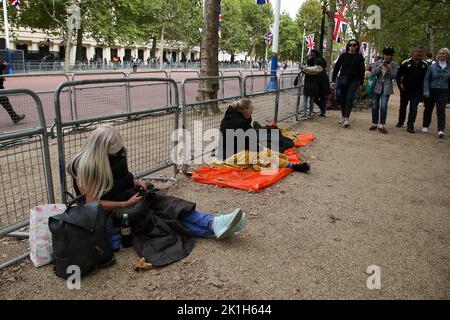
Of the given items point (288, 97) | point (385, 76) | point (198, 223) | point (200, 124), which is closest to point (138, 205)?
point (198, 223)

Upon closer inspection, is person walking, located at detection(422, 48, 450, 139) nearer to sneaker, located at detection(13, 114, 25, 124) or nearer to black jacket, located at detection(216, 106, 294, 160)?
black jacket, located at detection(216, 106, 294, 160)

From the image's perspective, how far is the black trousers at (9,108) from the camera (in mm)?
6702

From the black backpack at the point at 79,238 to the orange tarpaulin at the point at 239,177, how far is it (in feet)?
7.89

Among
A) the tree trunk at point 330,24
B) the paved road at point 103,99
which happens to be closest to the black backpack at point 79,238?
the paved road at point 103,99

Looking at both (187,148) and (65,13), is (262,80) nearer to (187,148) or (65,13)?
(187,148)

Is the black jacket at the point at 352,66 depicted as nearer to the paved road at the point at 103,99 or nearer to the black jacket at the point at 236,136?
the paved road at the point at 103,99

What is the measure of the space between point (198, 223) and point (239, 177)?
1903mm

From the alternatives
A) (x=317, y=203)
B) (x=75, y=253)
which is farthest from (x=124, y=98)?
(x=75, y=253)

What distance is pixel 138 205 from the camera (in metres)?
3.47

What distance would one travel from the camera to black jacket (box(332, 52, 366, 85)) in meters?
9.30

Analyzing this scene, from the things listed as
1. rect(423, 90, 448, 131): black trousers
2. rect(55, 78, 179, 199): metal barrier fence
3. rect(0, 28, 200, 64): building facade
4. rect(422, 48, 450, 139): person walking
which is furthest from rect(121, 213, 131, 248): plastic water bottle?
rect(0, 28, 200, 64): building facade

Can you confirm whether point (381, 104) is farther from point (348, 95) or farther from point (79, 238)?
point (79, 238)
